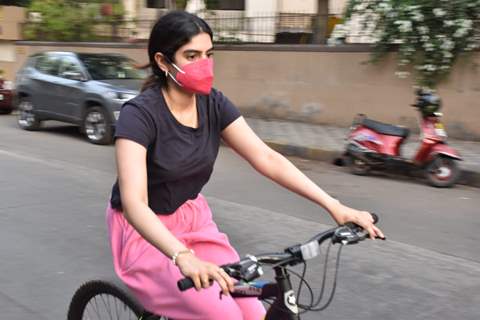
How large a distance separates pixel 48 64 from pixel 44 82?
48 cm

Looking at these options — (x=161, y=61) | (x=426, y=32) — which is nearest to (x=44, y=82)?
(x=426, y=32)

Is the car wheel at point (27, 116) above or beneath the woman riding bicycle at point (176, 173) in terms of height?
beneath

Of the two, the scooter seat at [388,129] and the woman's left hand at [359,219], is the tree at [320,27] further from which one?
the woman's left hand at [359,219]

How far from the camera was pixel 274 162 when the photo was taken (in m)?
2.64

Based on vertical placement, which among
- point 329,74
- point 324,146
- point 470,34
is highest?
point 470,34

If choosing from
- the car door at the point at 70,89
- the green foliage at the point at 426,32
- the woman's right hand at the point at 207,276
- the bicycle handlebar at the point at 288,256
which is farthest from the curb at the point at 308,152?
the woman's right hand at the point at 207,276

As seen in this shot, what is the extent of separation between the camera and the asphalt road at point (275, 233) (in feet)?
13.9

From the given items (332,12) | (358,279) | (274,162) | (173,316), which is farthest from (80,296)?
(332,12)

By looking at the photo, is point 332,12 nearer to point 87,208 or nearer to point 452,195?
point 452,195

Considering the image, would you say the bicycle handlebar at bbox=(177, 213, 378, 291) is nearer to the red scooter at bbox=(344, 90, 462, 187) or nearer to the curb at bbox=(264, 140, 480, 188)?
the red scooter at bbox=(344, 90, 462, 187)

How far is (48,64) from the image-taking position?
1303 cm

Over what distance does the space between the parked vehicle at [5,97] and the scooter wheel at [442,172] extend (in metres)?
11.6

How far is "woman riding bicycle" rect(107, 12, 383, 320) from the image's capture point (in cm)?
225

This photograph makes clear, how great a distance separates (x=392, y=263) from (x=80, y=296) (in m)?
2.79
